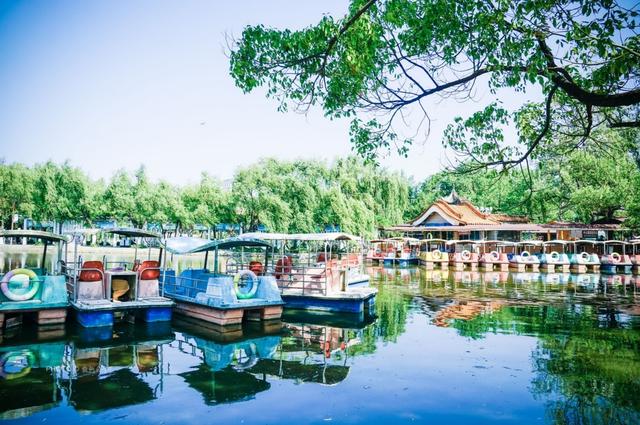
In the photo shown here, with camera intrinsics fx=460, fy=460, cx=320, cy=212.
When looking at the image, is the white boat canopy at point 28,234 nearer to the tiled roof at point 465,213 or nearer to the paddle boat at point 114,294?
the paddle boat at point 114,294

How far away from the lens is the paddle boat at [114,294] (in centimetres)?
1178

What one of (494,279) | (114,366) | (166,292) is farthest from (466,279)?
(114,366)

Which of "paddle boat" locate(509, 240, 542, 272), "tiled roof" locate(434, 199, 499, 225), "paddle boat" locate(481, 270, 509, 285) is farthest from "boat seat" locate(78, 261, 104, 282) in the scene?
"tiled roof" locate(434, 199, 499, 225)

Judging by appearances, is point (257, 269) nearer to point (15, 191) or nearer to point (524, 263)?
point (524, 263)

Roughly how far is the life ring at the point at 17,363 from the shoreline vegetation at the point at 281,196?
28225 millimetres

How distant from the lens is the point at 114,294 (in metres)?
13.1

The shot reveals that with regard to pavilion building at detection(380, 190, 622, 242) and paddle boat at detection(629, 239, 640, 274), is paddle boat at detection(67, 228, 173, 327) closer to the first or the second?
pavilion building at detection(380, 190, 622, 242)

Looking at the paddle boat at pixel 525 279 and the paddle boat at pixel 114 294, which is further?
the paddle boat at pixel 525 279

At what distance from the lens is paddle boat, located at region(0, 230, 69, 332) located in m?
11.4

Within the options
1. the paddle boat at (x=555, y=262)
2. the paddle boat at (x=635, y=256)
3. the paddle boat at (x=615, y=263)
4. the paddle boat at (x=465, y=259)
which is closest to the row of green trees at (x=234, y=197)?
the paddle boat at (x=465, y=259)

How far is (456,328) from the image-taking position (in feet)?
43.1

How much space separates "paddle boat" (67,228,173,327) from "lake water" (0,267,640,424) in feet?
1.46

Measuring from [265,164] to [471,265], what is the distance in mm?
19286

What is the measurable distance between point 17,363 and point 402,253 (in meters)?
35.3
